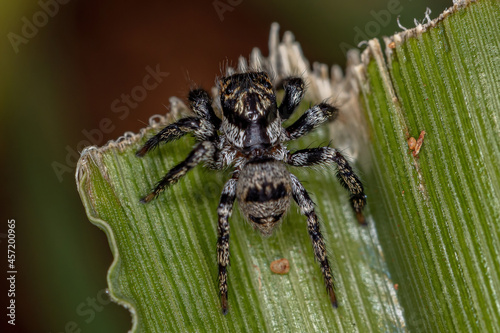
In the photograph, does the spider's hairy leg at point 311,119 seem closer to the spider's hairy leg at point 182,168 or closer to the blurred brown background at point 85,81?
the spider's hairy leg at point 182,168

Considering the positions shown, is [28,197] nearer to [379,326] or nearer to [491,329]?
[379,326]

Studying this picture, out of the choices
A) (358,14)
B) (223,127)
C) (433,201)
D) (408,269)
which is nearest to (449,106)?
(433,201)

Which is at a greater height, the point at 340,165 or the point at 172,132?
the point at 172,132

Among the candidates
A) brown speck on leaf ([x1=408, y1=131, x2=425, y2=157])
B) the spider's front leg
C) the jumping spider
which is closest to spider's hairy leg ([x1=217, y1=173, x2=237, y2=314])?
the jumping spider

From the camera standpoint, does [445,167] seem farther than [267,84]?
No

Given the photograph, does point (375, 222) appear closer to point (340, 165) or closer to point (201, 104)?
point (340, 165)

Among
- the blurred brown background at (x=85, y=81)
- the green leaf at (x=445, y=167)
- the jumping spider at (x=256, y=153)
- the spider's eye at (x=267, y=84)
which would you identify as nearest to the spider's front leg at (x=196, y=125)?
the jumping spider at (x=256, y=153)

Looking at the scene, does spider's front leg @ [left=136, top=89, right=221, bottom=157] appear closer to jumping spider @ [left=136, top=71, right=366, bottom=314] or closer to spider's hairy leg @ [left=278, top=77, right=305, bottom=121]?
jumping spider @ [left=136, top=71, right=366, bottom=314]

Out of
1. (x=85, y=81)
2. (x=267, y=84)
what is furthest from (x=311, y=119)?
(x=85, y=81)
